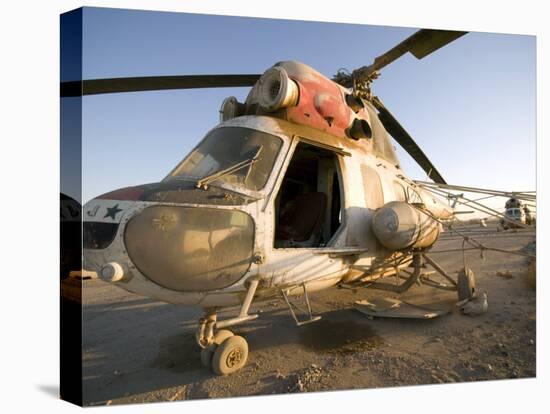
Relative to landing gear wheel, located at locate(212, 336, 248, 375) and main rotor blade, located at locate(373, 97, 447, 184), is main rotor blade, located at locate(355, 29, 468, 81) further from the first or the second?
landing gear wheel, located at locate(212, 336, 248, 375)

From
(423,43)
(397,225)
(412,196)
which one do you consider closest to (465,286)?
(412,196)

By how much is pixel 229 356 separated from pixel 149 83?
3.10m

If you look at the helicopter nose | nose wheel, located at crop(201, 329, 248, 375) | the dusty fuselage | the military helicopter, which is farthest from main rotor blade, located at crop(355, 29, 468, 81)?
nose wheel, located at crop(201, 329, 248, 375)

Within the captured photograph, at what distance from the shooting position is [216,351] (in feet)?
11.7

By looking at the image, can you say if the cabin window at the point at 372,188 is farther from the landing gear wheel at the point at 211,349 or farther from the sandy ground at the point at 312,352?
the landing gear wheel at the point at 211,349

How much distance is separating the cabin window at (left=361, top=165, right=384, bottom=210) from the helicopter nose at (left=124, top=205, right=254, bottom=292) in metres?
2.13

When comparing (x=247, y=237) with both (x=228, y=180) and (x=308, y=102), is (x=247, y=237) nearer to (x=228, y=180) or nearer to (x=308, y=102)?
(x=228, y=180)

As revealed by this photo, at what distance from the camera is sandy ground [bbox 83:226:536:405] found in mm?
3631

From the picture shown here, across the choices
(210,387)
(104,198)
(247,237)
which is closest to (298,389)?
(210,387)

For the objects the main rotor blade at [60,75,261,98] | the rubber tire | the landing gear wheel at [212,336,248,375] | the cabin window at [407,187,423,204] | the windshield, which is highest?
the main rotor blade at [60,75,261,98]

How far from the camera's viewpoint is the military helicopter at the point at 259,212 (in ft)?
9.84

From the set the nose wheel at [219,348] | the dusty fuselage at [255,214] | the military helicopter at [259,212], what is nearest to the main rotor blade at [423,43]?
the military helicopter at [259,212]

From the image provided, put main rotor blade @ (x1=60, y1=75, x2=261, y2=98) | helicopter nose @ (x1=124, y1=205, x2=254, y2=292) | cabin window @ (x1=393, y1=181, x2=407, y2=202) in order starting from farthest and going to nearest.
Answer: cabin window @ (x1=393, y1=181, x2=407, y2=202)
main rotor blade @ (x1=60, y1=75, x2=261, y2=98)
helicopter nose @ (x1=124, y1=205, x2=254, y2=292)

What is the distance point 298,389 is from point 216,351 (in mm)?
924
